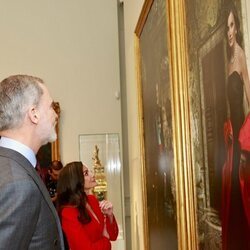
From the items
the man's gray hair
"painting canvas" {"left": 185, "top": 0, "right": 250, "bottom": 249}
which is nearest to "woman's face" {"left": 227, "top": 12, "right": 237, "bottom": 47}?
"painting canvas" {"left": 185, "top": 0, "right": 250, "bottom": 249}

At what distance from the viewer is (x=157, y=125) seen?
3.36 metres

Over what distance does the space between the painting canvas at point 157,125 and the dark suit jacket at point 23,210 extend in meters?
1.07

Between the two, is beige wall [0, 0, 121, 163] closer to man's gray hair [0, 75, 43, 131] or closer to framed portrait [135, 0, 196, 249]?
framed portrait [135, 0, 196, 249]

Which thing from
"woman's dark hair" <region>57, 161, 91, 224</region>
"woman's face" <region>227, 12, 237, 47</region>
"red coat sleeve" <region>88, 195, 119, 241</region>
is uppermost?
"woman's face" <region>227, 12, 237, 47</region>

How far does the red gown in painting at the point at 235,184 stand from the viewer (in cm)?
158

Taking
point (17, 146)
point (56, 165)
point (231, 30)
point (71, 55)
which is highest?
point (71, 55)

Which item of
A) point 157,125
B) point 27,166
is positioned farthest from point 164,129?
point 27,166

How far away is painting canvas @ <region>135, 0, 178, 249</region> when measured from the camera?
292cm

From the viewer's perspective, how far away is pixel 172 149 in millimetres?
2832

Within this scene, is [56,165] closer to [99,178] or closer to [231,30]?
[99,178]

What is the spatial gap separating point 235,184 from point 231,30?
0.63 metres

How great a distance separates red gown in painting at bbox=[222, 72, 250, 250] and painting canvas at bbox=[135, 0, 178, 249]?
1.01 meters

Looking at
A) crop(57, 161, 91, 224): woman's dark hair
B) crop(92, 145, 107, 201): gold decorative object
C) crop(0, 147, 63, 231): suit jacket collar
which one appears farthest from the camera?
crop(92, 145, 107, 201): gold decorative object

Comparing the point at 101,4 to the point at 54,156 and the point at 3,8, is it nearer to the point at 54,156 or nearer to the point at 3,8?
the point at 3,8
